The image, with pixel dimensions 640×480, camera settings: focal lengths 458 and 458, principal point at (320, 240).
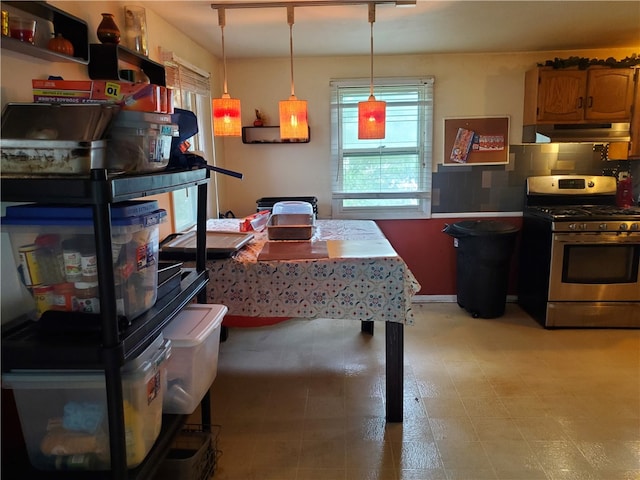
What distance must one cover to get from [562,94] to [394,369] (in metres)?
2.78

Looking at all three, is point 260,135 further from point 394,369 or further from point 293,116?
point 394,369

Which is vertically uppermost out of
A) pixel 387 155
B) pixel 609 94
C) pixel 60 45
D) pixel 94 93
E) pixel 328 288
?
pixel 609 94

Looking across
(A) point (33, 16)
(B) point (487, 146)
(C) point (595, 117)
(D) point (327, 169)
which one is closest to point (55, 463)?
(A) point (33, 16)

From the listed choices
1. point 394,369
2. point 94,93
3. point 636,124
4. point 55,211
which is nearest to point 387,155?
point 636,124

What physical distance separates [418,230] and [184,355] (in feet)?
9.87

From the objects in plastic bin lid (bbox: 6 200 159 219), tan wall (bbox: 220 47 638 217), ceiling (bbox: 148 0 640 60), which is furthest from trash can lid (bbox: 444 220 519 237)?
plastic bin lid (bbox: 6 200 159 219)

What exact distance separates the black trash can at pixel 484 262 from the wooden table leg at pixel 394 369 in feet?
5.64

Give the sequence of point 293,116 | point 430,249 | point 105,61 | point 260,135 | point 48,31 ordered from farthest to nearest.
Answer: point 430,249 < point 260,135 < point 293,116 < point 105,61 < point 48,31

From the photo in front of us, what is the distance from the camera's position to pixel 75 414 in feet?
4.30

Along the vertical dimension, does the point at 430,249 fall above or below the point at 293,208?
below

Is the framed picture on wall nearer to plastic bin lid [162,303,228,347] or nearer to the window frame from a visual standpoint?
the window frame

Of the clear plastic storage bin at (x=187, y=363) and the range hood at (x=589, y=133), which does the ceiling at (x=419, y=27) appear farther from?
the clear plastic storage bin at (x=187, y=363)

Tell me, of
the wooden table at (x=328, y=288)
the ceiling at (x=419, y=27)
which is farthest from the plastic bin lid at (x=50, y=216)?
the ceiling at (x=419, y=27)

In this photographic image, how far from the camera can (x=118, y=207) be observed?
1.25 m
